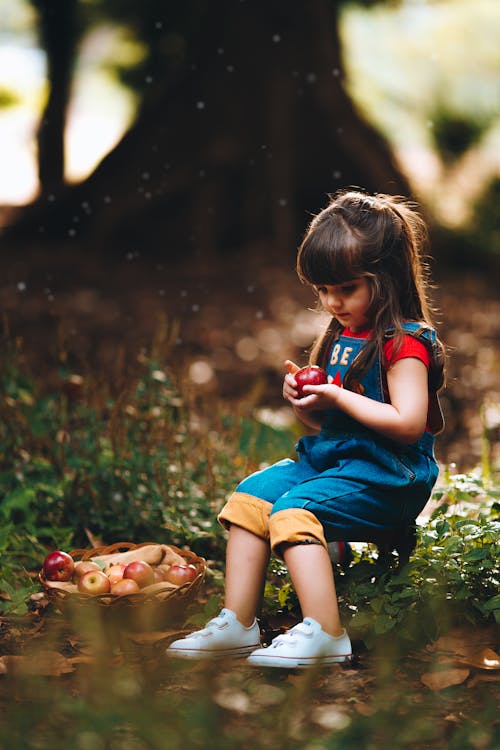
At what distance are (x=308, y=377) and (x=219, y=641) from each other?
72 cm

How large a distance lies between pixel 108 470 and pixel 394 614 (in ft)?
4.87

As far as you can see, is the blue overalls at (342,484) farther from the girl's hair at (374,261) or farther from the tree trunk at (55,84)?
the tree trunk at (55,84)

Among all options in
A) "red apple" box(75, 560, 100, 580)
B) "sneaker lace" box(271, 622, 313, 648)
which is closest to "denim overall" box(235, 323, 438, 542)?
"sneaker lace" box(271, 622, 313, 648)

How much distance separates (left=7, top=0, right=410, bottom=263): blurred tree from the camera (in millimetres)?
8875

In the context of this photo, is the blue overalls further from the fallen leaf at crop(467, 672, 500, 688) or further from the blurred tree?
the blurred tree

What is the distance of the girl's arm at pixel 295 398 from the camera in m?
2.67

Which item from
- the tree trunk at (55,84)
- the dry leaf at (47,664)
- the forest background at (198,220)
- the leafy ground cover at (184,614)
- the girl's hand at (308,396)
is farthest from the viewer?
the tree trunk at (55,84)

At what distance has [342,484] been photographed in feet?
8.62

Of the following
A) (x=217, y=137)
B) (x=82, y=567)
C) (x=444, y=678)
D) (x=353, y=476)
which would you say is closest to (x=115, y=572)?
(x=82, y=567)

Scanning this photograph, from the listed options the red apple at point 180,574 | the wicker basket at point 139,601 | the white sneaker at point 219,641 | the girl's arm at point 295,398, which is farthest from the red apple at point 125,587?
the girl's arm at point 295,398

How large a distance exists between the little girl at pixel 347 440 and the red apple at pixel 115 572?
0.39 metres

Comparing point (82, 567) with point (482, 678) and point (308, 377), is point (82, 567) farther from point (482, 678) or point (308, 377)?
point (482, 678)

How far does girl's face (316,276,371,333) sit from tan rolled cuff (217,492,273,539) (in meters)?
0.56

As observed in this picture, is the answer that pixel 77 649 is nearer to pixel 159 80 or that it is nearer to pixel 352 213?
pixel 352 213
